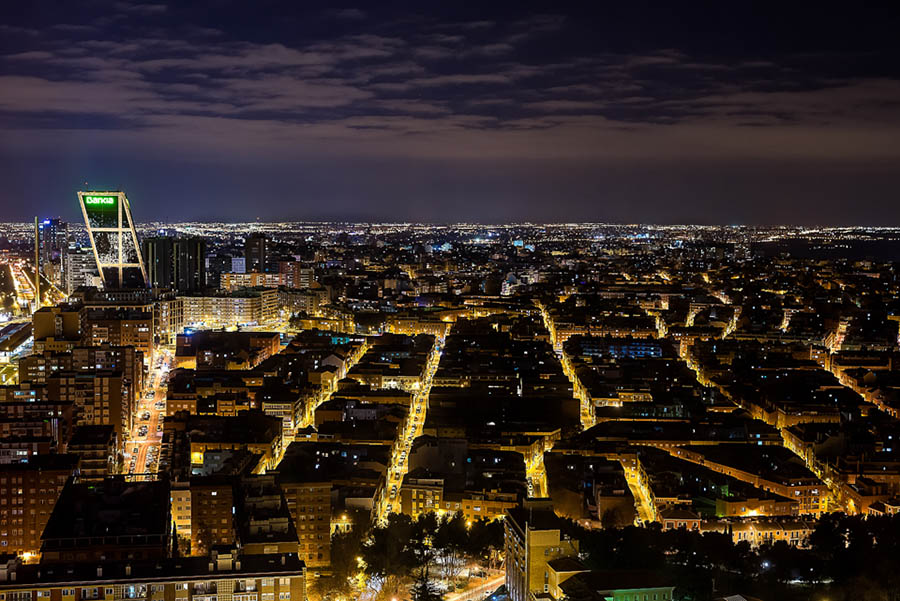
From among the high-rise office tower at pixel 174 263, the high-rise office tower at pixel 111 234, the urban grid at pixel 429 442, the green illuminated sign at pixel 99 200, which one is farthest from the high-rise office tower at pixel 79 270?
the green illuminated sign at pixel 99 200

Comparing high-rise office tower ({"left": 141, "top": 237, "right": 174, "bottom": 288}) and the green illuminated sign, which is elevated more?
the green illuminated sign

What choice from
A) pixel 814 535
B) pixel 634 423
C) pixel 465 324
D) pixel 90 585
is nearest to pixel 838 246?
pixel 465 324

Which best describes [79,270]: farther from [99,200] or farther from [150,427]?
[150,427]

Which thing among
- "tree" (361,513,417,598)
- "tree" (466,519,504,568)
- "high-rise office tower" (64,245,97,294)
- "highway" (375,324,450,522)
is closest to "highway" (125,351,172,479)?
"highway" (375,324,450,522)

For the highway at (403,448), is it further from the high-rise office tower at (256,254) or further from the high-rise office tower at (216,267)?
the high-rise office tower at (256,254)

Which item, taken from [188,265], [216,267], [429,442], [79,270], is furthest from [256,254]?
A: [429,442]

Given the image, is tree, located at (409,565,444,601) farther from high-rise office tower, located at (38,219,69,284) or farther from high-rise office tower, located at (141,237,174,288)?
high-rise office tower, located at (38,219,69,284)
